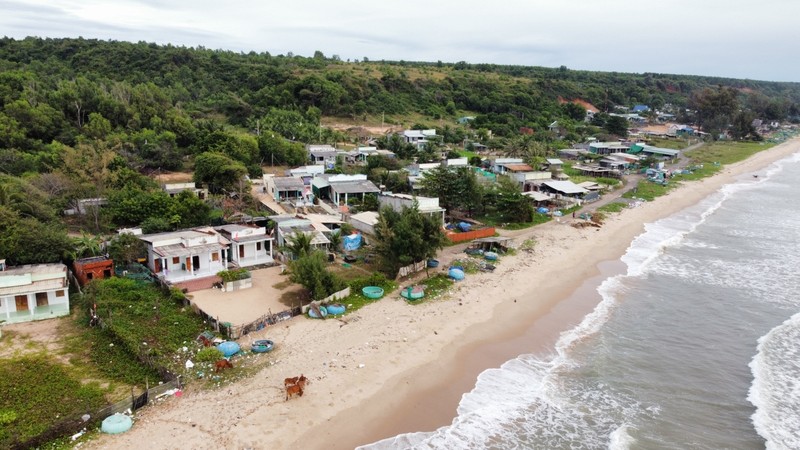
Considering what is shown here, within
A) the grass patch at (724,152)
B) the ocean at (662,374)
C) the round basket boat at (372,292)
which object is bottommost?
the ocean at (662,374)

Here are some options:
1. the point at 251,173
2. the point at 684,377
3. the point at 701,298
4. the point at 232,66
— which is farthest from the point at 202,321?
the point at 232,66

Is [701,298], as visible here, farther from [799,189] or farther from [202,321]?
[799,189]

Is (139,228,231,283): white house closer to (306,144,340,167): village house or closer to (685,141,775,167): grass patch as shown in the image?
(306,144,340,167): village house

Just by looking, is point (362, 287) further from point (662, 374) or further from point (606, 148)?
point (606, 148)

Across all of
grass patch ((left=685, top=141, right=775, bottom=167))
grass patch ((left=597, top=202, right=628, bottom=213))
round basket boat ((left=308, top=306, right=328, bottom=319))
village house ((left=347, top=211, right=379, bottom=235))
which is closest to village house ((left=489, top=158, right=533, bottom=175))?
grass patch ((left=597, top=202, right=628, bottom=213))

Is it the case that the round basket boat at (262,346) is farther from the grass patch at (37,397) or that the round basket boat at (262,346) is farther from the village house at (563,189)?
the village house at (563,189)

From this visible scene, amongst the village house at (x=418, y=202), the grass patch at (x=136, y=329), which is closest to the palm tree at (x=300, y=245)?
the grass patch at (x=136, y=329)
